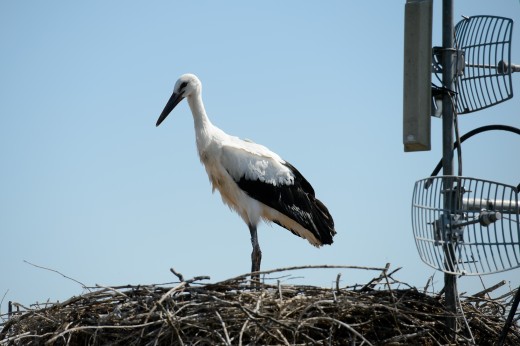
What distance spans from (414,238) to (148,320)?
68.3 inches

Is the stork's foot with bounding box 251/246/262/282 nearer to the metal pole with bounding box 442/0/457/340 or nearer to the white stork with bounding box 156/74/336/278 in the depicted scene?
the white stork with bounding box 156/74/336/278

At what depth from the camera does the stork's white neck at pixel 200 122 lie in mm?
9227

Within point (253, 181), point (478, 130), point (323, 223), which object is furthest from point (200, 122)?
point (478, 130)

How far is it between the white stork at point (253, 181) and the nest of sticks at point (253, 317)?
110 inches

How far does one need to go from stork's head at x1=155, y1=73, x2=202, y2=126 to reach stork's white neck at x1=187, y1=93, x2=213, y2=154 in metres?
0.06

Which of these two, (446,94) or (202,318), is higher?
(446,94)

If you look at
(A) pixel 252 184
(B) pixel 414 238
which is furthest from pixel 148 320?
(A) pixel 252 184

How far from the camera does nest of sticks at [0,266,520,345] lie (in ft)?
18.8

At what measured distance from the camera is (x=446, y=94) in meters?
6.34

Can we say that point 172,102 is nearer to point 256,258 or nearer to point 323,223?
point 256,258

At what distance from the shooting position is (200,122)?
927 centimetres

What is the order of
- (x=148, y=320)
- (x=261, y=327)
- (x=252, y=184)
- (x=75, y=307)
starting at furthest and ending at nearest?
(x=252, y=184)
(x=75, y=307)
(x=148, y=320)
(x=261, y=327)

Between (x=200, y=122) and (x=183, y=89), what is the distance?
380 mm

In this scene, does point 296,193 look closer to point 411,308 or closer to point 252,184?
point 252,184
